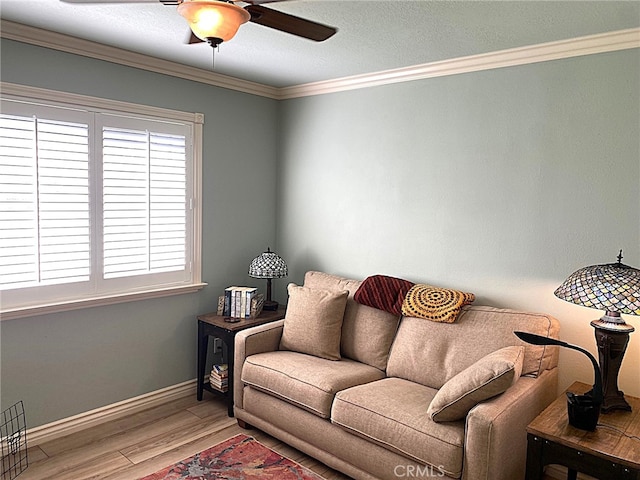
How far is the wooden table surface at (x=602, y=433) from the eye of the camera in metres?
2.15

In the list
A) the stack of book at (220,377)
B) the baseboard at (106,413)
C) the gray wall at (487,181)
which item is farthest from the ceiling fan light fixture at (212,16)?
the baseboard at (106,413)

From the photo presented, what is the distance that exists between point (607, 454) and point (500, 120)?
1976 millimetres

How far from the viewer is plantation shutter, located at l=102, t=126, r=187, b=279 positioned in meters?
3.46

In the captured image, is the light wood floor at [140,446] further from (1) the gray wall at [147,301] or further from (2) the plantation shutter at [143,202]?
(2) the plantation shutter at [143,202]

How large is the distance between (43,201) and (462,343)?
2660mm

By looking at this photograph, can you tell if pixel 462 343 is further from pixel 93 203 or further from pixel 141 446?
pixel 93 203

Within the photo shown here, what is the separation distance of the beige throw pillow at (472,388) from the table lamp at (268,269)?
6.04 ft

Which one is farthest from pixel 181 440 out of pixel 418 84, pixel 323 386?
pixel 418 84

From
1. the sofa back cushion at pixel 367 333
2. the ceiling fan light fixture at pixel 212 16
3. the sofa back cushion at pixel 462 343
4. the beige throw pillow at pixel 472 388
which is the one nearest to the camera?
the ceiling fan light fixture at pixel 212 16

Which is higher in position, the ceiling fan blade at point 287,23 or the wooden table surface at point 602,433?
the ceiling fan blade at point 287,23

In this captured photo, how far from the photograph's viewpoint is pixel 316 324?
3498 mm

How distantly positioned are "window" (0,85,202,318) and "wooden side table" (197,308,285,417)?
0.34 m

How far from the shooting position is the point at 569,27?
8.80 ft

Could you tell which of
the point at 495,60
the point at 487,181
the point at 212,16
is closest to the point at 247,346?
the point at 487,181
